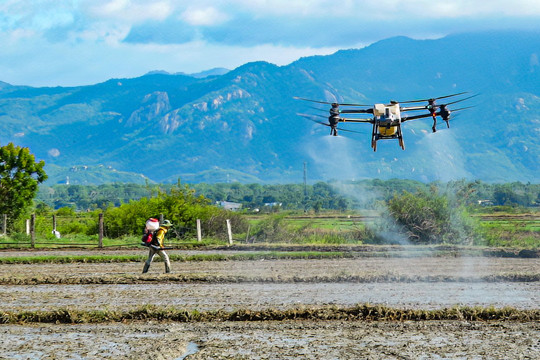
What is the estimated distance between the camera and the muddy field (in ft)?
50.6

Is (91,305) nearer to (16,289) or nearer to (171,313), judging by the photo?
(171,313)

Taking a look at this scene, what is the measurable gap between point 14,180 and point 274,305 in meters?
30.9

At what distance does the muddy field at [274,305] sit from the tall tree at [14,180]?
16.1 m

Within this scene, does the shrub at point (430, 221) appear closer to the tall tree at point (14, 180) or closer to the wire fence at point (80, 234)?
the wire fence at point (80, 234)

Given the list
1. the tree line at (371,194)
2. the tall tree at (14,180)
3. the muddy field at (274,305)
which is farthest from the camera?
the tall tree at (14,180)

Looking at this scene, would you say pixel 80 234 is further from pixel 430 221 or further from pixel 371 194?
pixel 430 221

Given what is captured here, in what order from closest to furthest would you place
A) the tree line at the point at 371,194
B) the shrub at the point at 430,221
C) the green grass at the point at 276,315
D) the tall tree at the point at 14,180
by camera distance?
the green grass at the point at 276,315
the shrub at the point at 430,221
the tree line at the point at 371,194
the tall tree at the point at 14,180

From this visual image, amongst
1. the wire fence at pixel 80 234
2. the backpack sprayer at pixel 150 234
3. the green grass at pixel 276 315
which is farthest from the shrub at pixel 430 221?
the green grass at pixel 276 315

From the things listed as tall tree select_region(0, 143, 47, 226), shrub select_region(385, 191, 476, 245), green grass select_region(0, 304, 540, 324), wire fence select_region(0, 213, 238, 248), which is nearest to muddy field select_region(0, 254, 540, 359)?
green grass select_region(0, 304, 540, 324)

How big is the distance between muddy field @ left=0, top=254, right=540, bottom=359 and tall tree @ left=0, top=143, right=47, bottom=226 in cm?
1610

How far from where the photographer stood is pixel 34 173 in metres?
47.8

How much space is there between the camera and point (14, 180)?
46.8 m

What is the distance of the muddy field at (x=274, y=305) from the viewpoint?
15.4 m

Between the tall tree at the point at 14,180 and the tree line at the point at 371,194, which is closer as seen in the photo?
the tree line at the point at 371,194
